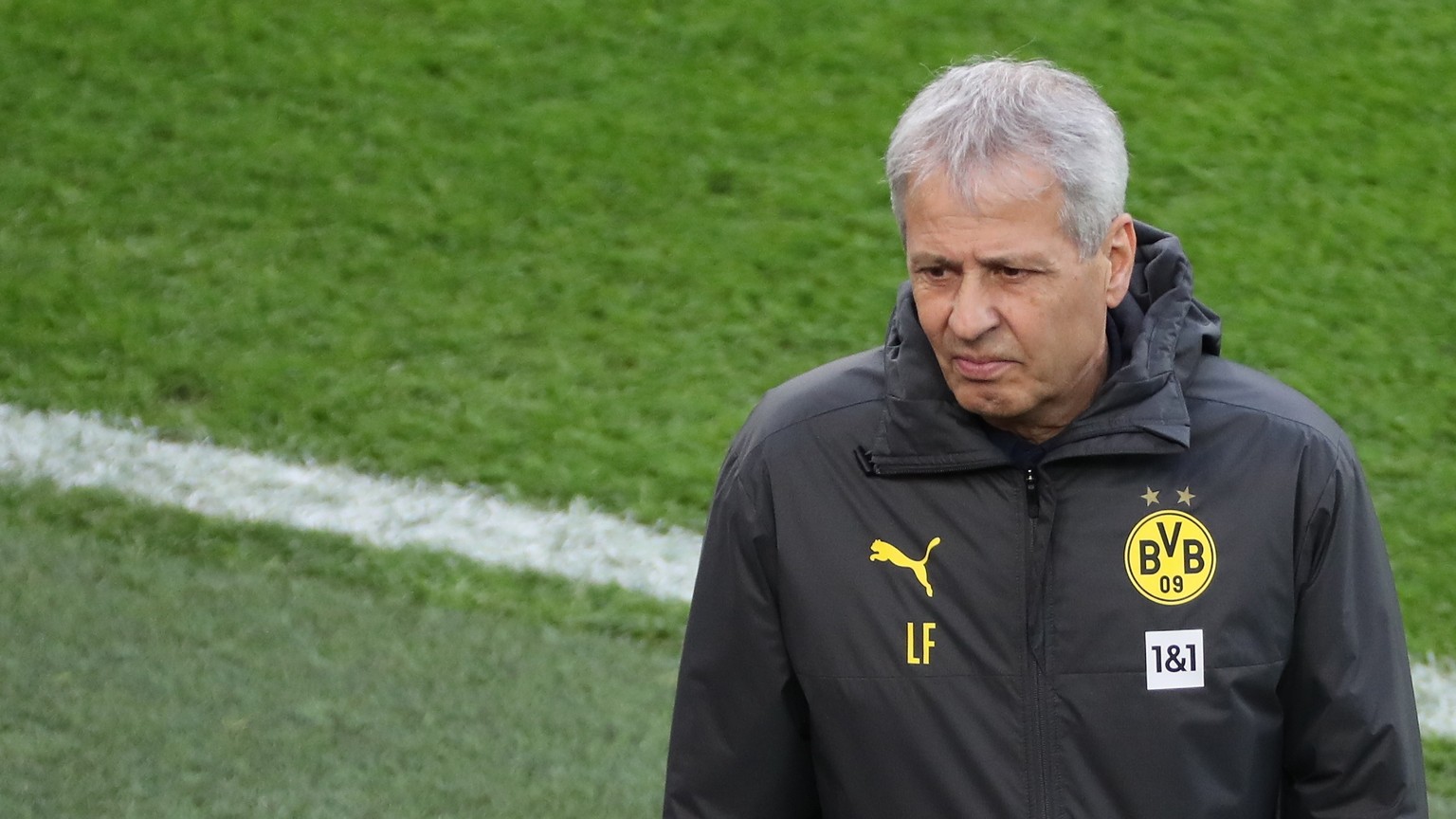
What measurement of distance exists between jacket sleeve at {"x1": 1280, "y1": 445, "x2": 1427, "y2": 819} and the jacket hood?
196 millimetres

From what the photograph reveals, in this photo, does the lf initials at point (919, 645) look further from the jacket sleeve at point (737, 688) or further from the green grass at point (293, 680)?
the green grass at point (293, 680)

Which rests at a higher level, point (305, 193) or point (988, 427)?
point (988, 427)

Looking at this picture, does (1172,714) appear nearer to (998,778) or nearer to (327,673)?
(998,778)

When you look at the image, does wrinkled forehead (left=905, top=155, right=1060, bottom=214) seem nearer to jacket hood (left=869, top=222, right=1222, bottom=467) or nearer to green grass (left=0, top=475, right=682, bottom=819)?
jacket hood (left=869, top=222, right=1222, bottom=467)

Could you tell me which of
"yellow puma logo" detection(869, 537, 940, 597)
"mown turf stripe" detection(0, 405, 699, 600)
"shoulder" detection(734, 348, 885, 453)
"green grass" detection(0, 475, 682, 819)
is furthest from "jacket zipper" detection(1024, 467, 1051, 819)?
"mown turf stripe" detection(0, 405, 699, 600)

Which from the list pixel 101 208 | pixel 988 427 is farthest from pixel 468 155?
pixel 988 427

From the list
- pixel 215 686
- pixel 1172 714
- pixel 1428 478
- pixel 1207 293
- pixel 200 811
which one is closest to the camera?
pixel 1172 714

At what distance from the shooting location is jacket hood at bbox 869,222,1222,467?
1.99 m

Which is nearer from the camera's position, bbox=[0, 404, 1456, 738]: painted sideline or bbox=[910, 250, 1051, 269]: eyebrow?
bbox=[910, 250, 1051, 269]: eyebrow

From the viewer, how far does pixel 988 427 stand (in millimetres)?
2084

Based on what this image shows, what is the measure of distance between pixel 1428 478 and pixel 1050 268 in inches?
179

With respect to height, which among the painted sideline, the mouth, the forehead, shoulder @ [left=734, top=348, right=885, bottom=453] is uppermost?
the forehead

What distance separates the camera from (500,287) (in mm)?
6695

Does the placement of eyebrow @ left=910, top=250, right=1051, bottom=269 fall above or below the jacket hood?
above
